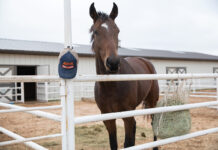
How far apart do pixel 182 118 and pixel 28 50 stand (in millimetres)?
10888

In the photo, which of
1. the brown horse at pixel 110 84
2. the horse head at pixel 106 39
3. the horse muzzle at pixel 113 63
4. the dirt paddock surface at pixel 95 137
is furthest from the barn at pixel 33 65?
the horse muzzle at pixel 113 63

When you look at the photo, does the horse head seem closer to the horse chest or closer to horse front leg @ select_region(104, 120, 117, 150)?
the horse chest

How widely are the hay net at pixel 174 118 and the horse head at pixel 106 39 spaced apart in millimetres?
813

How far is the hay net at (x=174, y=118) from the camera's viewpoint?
7.22 ft

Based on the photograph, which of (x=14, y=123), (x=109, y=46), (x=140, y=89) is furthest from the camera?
(x=14, y=123)

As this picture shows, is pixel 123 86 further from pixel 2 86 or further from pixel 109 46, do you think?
pixel 2 86

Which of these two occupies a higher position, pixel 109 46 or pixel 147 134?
pixel 109 46

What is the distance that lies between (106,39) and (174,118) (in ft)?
3.81

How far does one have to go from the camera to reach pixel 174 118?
2.24m

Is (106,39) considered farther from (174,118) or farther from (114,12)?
(174,118)

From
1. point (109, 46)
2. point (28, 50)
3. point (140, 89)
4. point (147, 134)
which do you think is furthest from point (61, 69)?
point (28, 50)

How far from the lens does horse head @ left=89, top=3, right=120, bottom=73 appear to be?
5.92 ft

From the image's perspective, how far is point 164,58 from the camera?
17.4 meters

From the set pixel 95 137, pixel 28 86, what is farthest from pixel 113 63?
pixel 28 86
